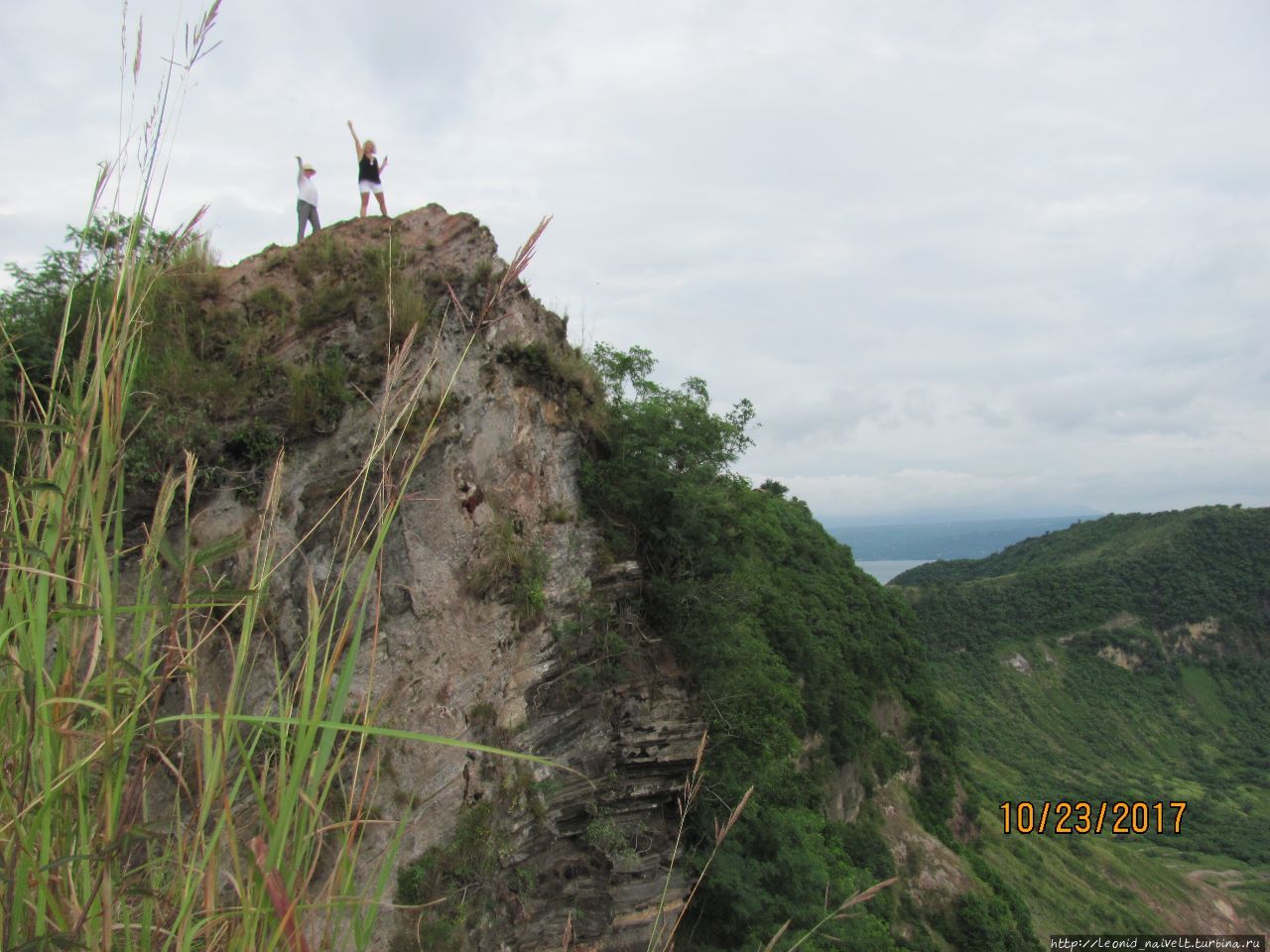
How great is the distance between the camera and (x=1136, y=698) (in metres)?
75.6

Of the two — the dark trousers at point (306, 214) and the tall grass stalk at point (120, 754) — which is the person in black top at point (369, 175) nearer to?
the dark trousers at point (306, 214)

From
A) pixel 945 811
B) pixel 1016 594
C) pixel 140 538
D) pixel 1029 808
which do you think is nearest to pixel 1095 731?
pixel 1016 594

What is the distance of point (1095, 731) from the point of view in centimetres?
6875

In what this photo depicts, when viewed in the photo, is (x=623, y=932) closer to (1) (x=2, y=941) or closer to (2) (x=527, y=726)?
(2) (x=527, y=726)

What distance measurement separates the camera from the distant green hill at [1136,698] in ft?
146

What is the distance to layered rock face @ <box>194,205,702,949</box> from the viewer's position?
27.6 ft
